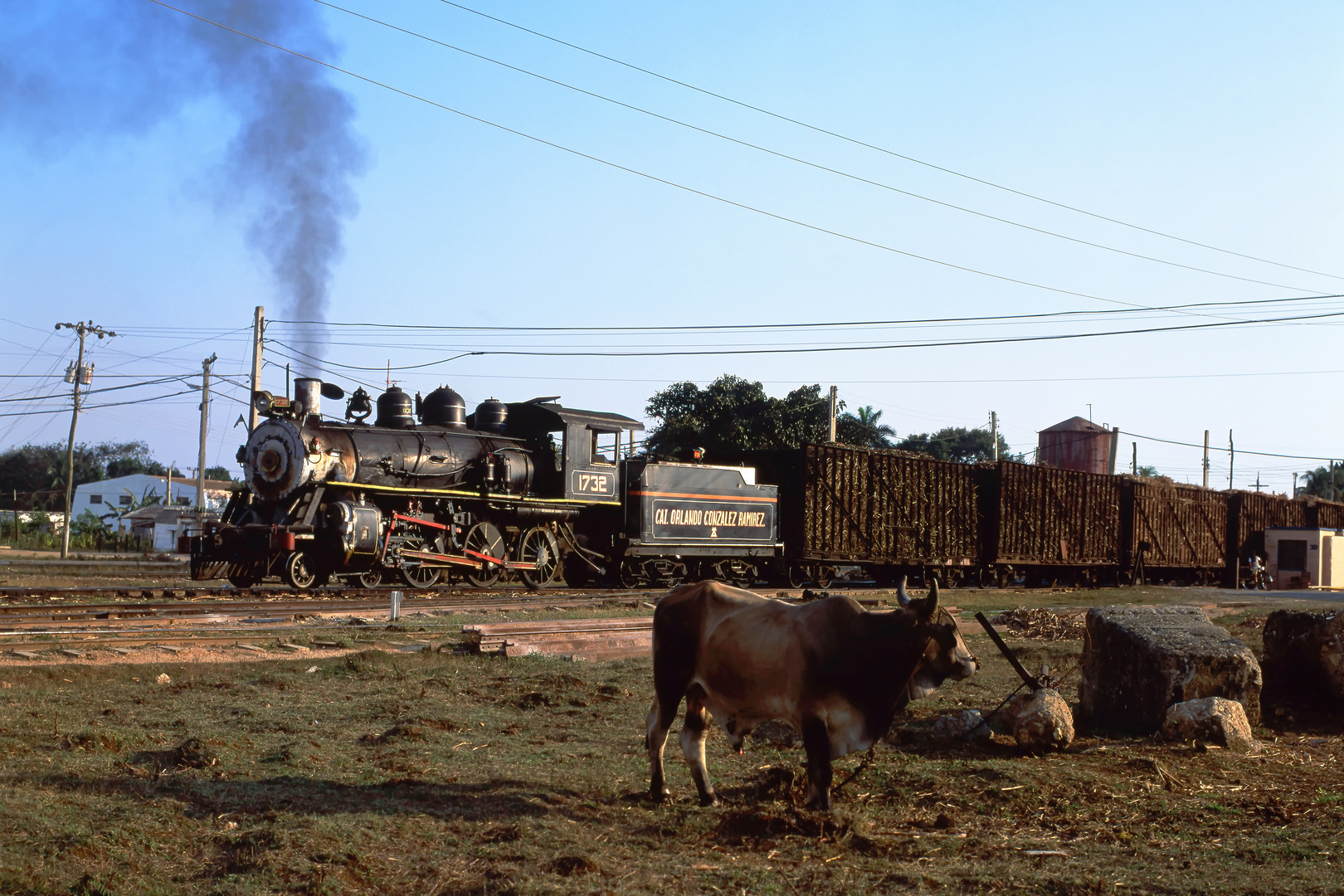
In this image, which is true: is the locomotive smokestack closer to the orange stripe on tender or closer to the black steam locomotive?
the black steam locomotive

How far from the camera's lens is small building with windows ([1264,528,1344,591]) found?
121 feet

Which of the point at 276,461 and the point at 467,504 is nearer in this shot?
the point at 276,461

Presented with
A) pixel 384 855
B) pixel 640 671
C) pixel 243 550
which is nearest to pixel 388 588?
pixel 243 550

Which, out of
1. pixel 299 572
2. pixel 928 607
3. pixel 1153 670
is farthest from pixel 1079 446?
pixel 928 607

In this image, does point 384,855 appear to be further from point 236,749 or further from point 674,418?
point 674,418

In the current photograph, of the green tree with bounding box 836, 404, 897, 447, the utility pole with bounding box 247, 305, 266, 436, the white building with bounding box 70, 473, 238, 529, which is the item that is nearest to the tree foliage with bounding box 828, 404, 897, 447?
the green tree with bounding box 836, 404, 897, 447

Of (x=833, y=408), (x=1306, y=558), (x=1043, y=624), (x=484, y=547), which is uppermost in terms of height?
(x=833, y=408)

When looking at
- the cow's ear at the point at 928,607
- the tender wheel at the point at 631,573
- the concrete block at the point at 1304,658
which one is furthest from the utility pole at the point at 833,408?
the cow's ear at the point at 928,607

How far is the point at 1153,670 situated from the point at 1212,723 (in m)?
0.70

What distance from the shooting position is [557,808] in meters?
5.87

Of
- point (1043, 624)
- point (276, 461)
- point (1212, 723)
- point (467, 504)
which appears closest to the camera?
point (1212, 723)

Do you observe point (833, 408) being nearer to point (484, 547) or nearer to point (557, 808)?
point (484, 547)

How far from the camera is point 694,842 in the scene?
5.35 m

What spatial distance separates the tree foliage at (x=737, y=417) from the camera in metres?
49.3
